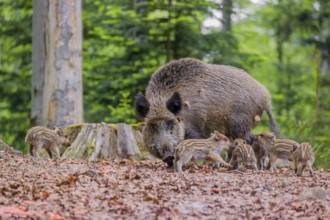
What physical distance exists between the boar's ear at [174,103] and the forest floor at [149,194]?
1421 millimetres

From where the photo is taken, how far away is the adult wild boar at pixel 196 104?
37.2 ft

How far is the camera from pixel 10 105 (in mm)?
23109

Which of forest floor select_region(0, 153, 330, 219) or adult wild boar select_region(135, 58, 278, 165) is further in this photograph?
adult wild boar select_region(135, 58, 278, 165)

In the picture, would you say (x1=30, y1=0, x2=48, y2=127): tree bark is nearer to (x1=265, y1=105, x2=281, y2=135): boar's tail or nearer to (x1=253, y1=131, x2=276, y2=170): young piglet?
(x1=265, y1=105, x2=281, y2=135): boar's tail

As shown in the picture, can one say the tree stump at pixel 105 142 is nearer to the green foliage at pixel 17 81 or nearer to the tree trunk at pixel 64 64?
the tree trunk at pixel 64 64

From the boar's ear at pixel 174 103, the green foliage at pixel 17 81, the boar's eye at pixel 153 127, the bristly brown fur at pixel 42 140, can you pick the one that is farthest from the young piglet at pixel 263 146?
the green foliage at pixel 17 81

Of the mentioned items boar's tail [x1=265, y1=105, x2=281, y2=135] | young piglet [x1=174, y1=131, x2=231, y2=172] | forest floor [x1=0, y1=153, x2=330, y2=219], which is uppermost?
boar's tail [x1=265, y1=105, x2=281, y2=135]

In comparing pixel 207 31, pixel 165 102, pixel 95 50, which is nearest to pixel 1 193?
pixel 165 102

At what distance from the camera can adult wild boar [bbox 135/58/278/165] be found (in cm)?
1135

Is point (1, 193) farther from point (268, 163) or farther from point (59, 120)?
point (59, 120)

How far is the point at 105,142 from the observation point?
13.1m

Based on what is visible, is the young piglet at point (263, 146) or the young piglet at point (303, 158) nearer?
the young piglet at point (303, 158)

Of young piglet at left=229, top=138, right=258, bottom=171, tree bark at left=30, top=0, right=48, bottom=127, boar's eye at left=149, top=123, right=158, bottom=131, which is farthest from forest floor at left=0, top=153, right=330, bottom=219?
tree bark at left=30, top=0, right=48, bottom=127

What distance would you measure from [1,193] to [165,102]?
14.4ft
